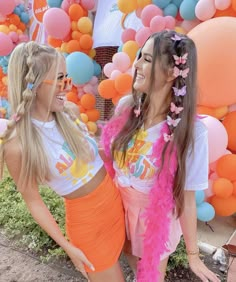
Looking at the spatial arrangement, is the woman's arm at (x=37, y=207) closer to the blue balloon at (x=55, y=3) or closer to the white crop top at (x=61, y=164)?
the white crop top at (x=61, y=164)

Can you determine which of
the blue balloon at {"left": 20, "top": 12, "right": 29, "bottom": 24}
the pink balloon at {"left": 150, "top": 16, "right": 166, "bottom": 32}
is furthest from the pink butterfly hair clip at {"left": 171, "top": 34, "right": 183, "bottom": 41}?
the blue balloon at {"left": 20, "top": 12, "right": 29, "bottom": 24}

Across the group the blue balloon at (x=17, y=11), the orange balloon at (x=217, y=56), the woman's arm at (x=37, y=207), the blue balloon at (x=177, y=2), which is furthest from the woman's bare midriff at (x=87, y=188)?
the blue balloon at (x=17, y=11)

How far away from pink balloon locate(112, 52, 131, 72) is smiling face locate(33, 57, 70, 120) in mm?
2047

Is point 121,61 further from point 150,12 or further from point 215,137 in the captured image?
point 215,137

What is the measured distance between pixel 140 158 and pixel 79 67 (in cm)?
314

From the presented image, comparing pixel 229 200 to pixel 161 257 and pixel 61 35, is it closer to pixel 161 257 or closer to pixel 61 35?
pixel 161 257

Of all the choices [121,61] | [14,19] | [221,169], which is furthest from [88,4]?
[221,169]

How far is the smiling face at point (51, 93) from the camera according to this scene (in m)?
1.23

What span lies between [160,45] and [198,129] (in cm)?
37

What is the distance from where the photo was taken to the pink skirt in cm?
145

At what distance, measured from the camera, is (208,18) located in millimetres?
2762

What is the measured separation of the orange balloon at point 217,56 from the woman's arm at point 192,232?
4.35 feet

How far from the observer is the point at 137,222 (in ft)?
4.87

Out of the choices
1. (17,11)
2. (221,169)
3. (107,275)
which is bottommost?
(221,169)
